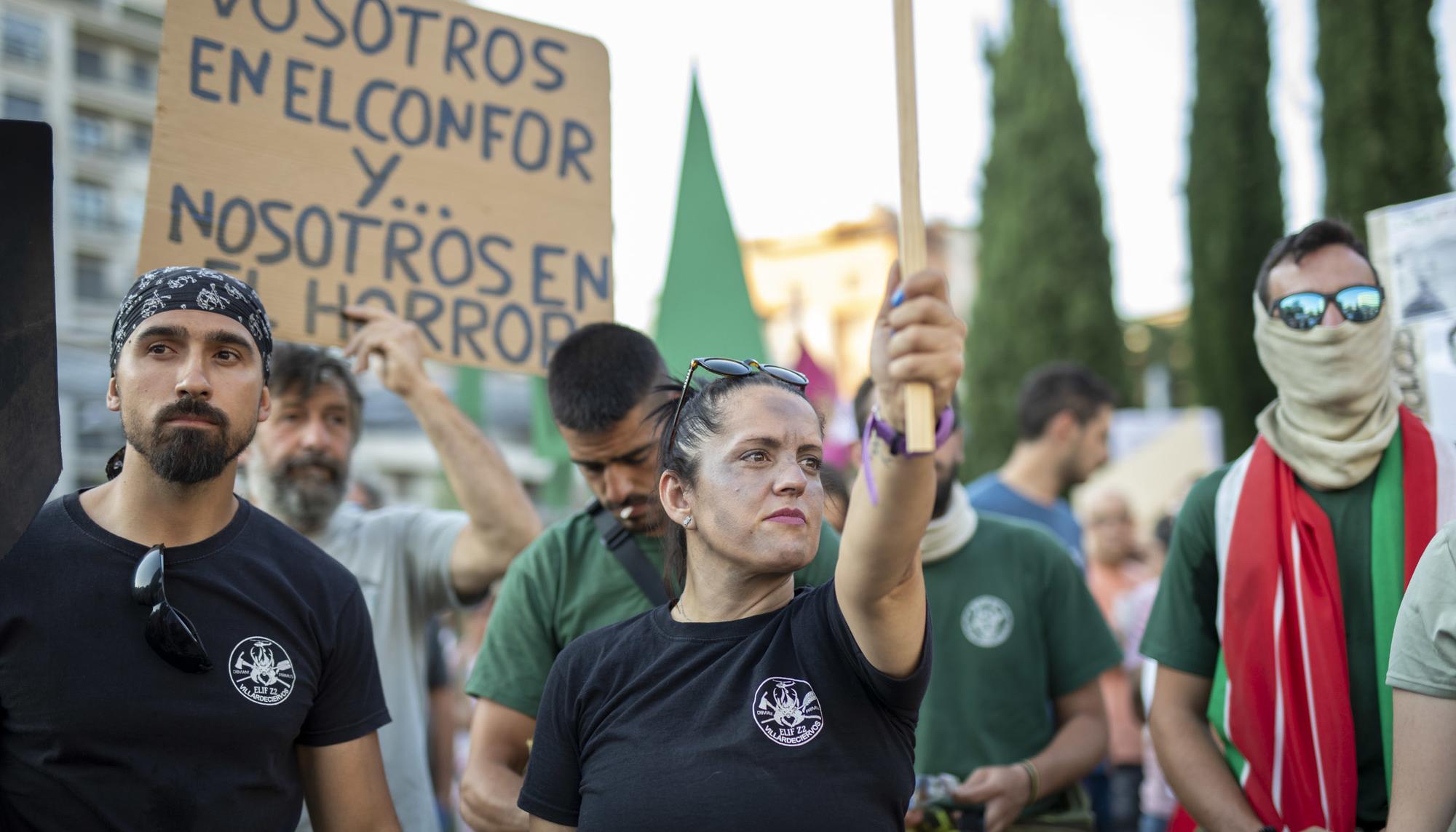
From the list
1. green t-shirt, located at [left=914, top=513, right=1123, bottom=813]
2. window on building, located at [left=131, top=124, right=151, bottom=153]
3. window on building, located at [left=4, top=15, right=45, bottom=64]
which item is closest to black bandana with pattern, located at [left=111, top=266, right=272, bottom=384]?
green t-shirt, located at [left=914, top=513, right=1123, bottom=813]

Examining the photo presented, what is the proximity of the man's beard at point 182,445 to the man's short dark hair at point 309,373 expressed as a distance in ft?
4.19

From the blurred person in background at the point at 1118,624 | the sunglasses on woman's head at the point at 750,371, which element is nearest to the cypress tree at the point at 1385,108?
the blurred person in background at the point at 1118,624

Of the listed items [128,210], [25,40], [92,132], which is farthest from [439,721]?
[92,132]

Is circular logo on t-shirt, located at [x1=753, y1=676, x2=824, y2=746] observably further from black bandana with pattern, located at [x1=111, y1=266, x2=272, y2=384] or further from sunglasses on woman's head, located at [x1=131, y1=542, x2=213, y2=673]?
black bandana with pattern, located at [x1=111, y1=266, x2=272, y2=384]

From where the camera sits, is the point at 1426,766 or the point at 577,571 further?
the point at 577,571

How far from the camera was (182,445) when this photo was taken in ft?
8.08

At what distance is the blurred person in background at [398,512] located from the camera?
3.53 metres

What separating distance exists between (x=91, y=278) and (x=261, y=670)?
51.9 meters

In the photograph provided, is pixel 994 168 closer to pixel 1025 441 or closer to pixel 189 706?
pixel 1025 441

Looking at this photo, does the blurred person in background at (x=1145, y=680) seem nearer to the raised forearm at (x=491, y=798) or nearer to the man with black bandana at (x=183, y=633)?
the raised forearm at (x=491, y=798)

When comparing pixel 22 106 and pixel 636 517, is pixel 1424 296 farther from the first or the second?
pixel 22 106

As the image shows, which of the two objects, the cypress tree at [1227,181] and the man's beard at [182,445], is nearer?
the man's beard at [182,445]

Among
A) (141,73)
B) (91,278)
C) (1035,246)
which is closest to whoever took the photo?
(1035,246)

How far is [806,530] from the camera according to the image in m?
2.28
